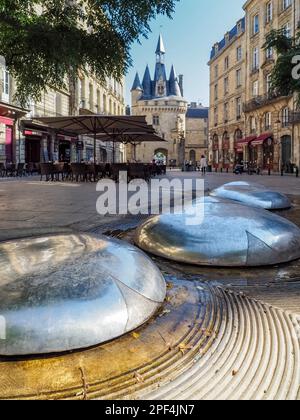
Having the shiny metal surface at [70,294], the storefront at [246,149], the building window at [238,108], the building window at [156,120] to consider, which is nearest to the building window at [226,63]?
the building window at [238,108]

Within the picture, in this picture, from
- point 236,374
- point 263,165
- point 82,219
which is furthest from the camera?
point 263,165

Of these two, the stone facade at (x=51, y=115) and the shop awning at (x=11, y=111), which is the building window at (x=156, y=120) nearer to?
the stone facade at (x=51, y=115)

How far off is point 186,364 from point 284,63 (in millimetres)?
9397

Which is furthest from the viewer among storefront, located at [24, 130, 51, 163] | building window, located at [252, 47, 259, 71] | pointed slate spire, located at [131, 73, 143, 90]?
pointed slate spire, located at [131, 73, 143, 90]

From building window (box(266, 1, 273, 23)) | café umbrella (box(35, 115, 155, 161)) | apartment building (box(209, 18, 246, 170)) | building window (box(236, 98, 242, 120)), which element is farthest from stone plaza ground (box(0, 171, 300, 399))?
building window (box(236, 98, 242, 120))

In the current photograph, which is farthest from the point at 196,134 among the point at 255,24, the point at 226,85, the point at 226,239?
the point at 226,239

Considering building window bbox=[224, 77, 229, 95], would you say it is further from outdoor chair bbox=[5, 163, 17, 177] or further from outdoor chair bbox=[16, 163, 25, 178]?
outdoor chair bbox=[5, 163, 17, 177]

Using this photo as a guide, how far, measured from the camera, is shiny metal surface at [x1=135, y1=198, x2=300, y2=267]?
3475mm

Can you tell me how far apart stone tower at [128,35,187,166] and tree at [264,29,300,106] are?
66.6m

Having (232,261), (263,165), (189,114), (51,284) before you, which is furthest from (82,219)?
(189,114)

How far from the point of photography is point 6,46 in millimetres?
7535

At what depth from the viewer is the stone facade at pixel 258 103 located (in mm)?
30266
